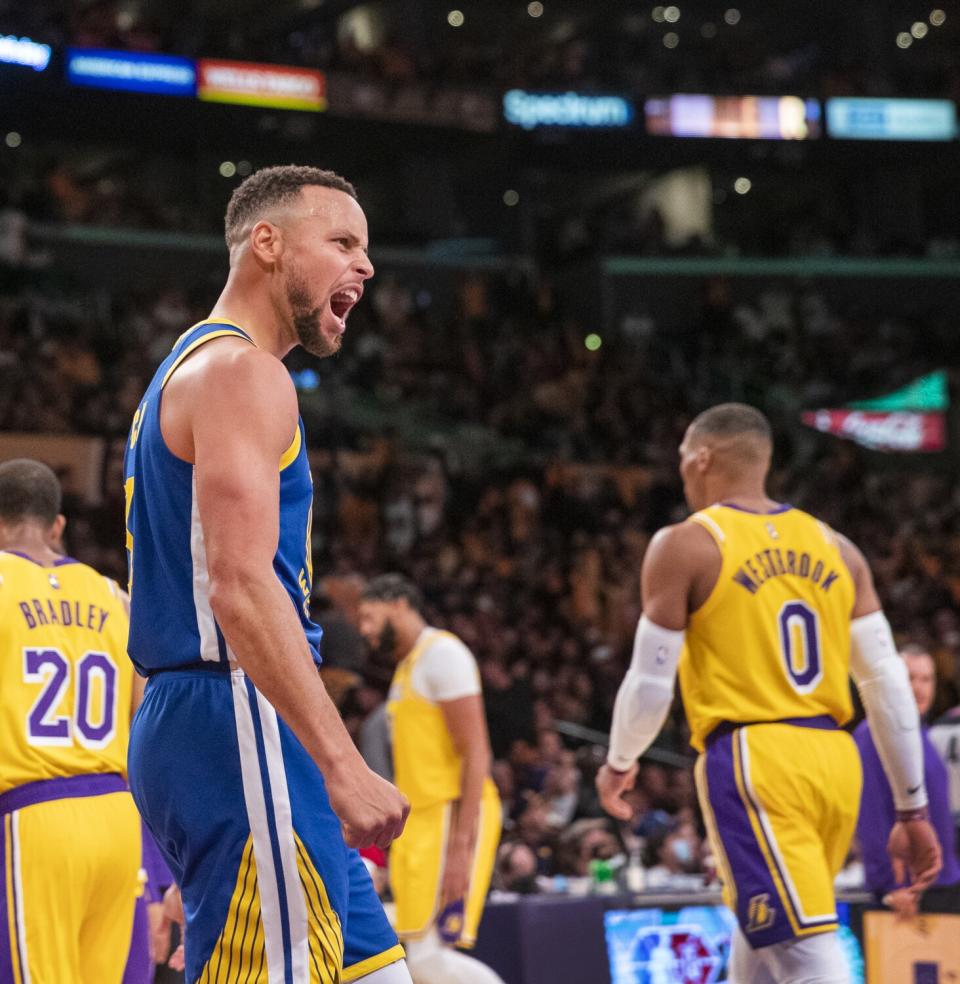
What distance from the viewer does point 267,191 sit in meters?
3.18

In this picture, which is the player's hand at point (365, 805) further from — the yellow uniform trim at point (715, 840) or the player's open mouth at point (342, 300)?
the yellow uniform trim at point (715, 840)

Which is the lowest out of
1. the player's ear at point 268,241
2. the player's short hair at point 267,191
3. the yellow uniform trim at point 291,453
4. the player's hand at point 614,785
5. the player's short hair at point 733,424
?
A: the player's hand at point 614,785

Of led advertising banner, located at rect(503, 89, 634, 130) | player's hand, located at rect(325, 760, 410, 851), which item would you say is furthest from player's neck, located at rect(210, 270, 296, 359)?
led advertising banner, located at rect(503, 89, 634, 130)

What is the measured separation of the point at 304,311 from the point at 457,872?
13.1 feet

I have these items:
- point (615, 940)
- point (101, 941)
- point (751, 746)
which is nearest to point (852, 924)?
point (615, 940)

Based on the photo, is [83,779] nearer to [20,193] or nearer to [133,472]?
[133,472]

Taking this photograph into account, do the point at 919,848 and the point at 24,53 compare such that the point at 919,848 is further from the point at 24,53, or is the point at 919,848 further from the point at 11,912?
the point at 24,53

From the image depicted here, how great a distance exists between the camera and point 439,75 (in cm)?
2392

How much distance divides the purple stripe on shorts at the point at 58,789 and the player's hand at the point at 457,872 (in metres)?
2.09

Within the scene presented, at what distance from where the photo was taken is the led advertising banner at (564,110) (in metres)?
24.2

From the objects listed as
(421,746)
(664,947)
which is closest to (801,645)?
(421,746)

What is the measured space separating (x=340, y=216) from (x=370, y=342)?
1829 cm

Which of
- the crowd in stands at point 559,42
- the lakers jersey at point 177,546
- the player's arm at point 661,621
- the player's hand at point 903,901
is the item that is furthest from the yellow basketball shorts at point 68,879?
the crowd in stands at point 559,42

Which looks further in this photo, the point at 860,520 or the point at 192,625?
the point at 860,520
